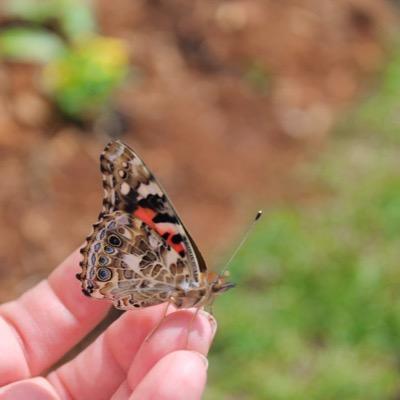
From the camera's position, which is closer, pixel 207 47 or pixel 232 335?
pixel 232 335

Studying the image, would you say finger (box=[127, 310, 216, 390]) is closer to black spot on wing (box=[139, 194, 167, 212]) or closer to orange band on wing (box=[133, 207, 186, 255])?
orange band on wing (box=[133, 207, 186, 255])

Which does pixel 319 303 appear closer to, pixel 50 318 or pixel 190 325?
pixel 50 318

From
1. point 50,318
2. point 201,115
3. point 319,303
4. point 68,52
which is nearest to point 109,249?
point 50,318

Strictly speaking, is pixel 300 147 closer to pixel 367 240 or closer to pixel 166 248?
pixel 367 240

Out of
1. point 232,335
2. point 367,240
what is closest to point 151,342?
point 232,335

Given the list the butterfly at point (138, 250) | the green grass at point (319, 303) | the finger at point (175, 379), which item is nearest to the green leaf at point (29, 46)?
the green grass at point (319, 303)

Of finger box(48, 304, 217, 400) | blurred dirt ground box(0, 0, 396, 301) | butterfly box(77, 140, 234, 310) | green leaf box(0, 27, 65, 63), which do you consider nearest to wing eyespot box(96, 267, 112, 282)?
butterfly box(77, 140, 234, 310)
